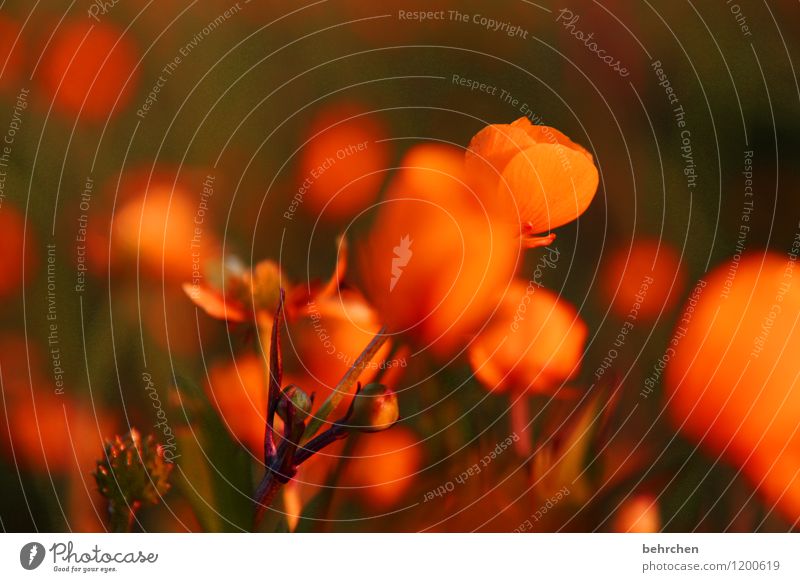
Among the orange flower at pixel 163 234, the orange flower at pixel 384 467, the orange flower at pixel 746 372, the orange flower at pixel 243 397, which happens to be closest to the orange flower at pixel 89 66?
the orange flower at pixel 163 234

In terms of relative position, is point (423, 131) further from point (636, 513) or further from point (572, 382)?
point (636, 513)

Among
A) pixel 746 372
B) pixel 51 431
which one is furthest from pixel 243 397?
pixel 746 372

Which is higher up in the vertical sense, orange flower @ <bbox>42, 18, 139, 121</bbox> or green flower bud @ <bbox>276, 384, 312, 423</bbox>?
orange flower @ <bbox>42, 18, 139, 121</bbox>

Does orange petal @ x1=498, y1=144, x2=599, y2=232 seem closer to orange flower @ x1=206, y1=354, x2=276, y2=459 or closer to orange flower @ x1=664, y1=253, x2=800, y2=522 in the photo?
orange flower @ x1=664, y1=253, x2=800, y2=522

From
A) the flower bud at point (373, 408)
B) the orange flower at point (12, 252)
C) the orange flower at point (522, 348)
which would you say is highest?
the orange flower at point (12, 252)

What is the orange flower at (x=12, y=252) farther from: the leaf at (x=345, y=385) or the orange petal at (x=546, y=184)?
the orange petal at (x=546, y=184)

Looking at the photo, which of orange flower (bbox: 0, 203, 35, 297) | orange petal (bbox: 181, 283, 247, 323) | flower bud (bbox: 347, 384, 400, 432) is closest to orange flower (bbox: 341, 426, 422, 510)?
flower bud (bbox: 347, 384, 400, 432)
